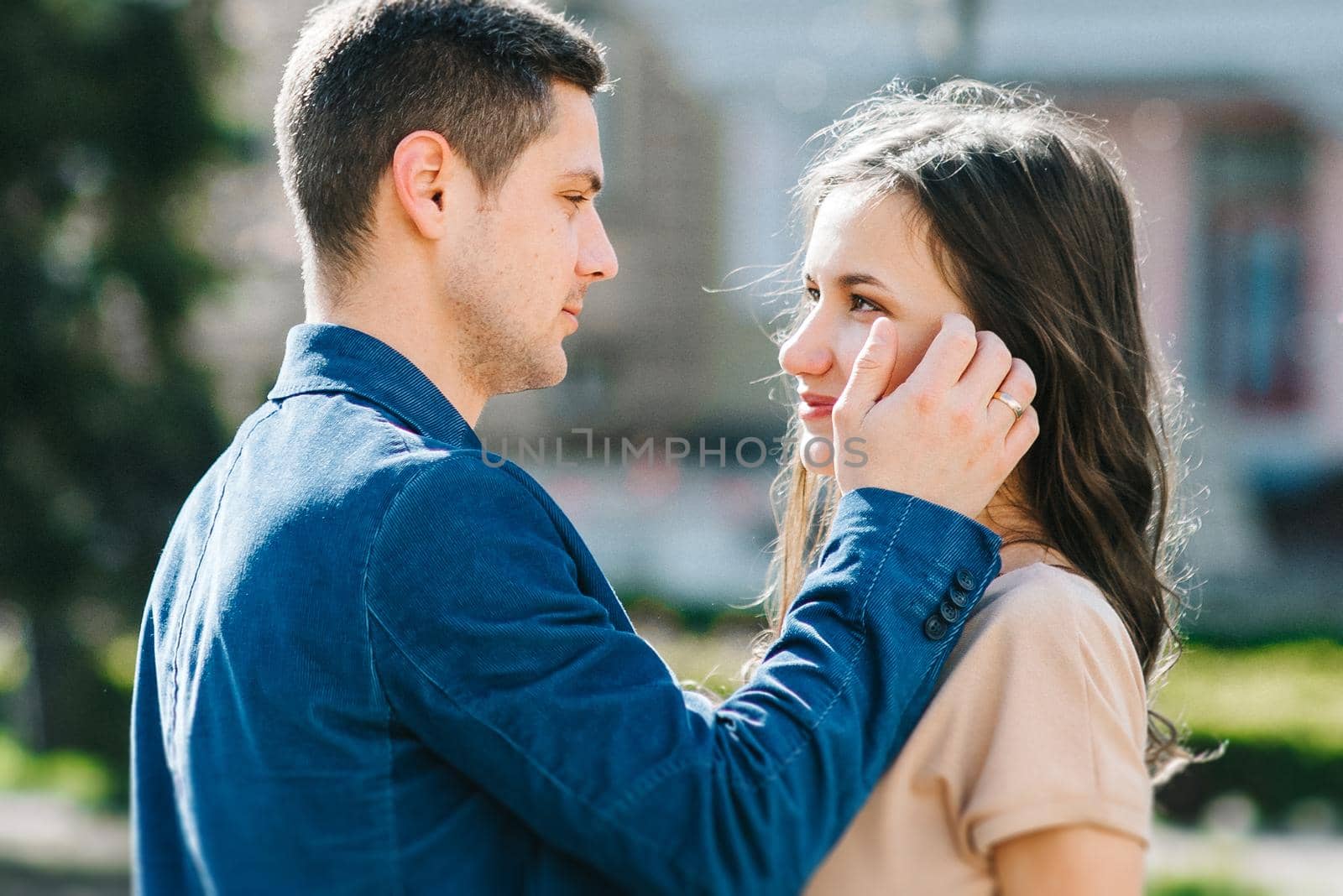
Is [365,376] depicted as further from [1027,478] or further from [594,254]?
[1027,478]

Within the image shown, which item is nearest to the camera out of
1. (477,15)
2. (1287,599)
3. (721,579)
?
(477,15)

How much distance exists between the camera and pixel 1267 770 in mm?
6270

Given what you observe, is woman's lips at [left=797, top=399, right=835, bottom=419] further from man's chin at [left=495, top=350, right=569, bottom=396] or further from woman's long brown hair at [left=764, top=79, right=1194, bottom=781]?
man's chin at [left=495, top=350, right=569, bottom=396]

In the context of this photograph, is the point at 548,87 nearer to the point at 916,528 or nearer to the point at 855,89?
the point at 916,528

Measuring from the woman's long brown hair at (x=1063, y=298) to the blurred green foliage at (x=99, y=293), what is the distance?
16.5ft

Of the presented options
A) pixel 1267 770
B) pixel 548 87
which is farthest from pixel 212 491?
pixel 1267 770

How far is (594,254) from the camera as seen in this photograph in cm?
212

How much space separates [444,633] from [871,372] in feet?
2.42

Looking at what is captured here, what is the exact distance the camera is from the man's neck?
1895mm

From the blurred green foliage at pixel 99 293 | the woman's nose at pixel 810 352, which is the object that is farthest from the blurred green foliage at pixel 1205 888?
the blurred green foliage at pixel 99 293

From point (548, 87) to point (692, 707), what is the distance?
1.02m

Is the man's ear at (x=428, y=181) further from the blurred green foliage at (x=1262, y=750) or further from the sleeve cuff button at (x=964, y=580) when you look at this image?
the blurred green foliage at (x=1262, y=750)

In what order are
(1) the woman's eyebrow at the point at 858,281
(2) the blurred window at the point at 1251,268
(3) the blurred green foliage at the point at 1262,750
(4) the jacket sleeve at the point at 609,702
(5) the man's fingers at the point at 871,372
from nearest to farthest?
(4) the jacket sleeve at the point at 609,702
(5) the man's fingers at the point at 871,372
(1) the woman's eyebrow at the point at 858,281
(3) the blurred green foliage at the point at 1262,750
(2) the blurred window at the point at 1251,268

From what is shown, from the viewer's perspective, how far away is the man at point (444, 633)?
4.95 feet
